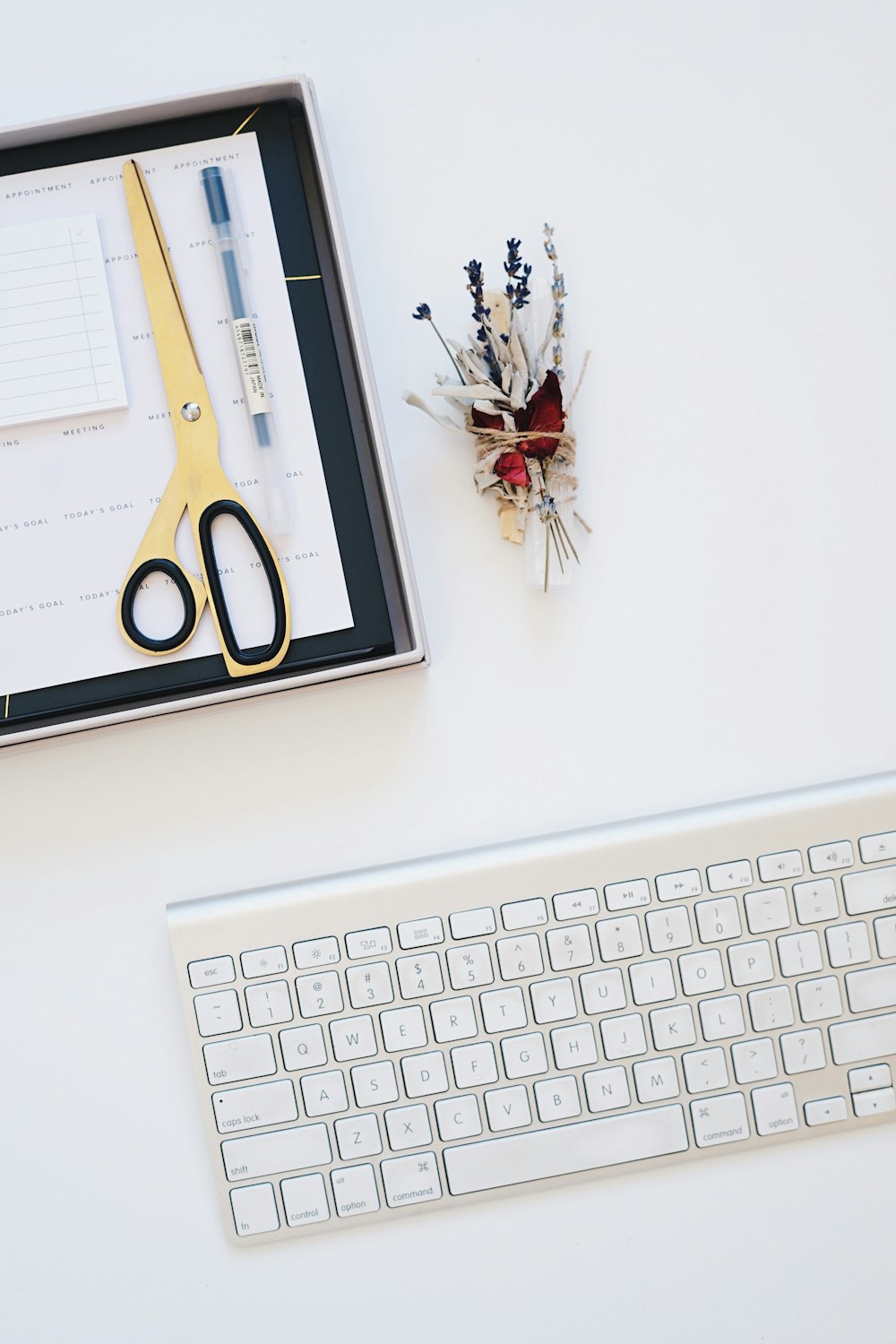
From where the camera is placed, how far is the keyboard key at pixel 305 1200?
0.58 m

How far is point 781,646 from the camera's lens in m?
0.63

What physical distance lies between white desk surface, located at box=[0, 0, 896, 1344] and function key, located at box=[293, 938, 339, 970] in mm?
45

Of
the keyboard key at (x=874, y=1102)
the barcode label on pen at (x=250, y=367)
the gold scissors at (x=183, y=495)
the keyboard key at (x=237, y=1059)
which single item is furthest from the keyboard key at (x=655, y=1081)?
the barcode label on pen at (x=250, y=367)

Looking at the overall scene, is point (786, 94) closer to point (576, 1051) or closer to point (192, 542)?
point (192, 542)

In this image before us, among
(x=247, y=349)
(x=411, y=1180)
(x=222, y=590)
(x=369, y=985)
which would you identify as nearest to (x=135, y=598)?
(x=222, y=590)

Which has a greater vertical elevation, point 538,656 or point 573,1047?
point 538,656

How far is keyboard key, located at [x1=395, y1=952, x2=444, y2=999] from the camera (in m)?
0.59

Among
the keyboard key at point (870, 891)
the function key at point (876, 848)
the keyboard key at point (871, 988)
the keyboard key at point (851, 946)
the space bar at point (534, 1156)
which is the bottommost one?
the space bar at point (534, 1156)

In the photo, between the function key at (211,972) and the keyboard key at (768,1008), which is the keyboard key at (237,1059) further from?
the keyboard key at (768,1008)

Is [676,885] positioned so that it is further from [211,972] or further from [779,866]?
[211,972]

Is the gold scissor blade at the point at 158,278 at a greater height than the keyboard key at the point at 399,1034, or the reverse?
the gold scissor blade at the point at 158,278

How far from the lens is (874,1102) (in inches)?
23.5

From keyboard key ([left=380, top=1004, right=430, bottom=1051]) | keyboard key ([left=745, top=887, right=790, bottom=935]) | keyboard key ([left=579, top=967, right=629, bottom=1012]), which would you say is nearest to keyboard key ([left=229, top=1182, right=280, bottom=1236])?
keyboard key ([left=380, top=1004, right=430, bottom=1051])

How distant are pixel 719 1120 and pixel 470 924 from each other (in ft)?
0.59
